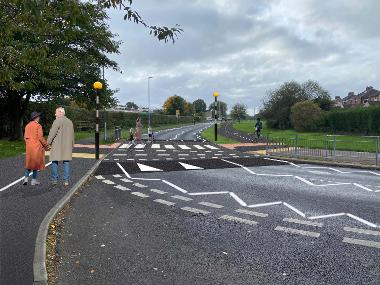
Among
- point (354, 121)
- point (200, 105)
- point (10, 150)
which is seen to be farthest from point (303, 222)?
point (200, 105)

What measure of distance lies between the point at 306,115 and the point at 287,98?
36.6 ft

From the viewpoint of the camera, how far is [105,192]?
29.6 feet

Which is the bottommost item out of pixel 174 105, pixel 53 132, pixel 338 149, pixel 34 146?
pixel 338 149

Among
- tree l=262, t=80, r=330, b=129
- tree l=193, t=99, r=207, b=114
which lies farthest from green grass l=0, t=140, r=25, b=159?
tree l=193, t=99, r=207, b=114

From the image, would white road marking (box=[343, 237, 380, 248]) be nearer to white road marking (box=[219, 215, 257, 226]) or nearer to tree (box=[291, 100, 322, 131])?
white road marking (box=[219, 215, 257, 226])

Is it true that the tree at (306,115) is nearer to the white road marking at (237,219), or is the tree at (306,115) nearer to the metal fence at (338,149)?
the metal fence at (338,149)

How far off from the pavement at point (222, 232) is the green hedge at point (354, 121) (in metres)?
26.3

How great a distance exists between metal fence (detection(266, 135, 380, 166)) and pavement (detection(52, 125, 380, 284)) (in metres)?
4.31

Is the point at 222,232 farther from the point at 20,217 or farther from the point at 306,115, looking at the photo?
the point at 306,115


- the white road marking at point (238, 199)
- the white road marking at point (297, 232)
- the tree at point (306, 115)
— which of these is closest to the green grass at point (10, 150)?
the white road marking at point (238, 199)

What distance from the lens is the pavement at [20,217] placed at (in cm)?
409

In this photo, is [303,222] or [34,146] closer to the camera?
[303,222]

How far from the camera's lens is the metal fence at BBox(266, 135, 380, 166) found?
1480 centimetres

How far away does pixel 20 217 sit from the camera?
6.22m
